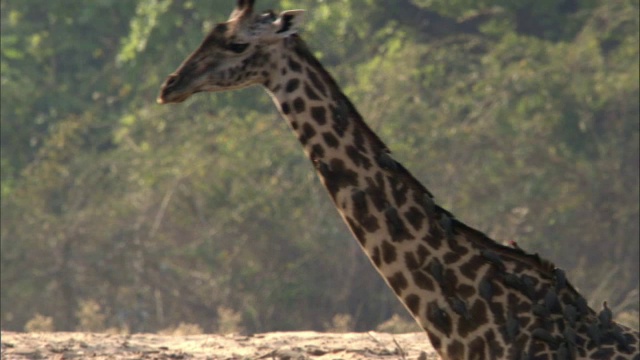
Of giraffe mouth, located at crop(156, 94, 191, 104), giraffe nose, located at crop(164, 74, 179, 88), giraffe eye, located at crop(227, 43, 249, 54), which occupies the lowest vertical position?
giraffe mouth, located at crop(156, 94, 191, 104)

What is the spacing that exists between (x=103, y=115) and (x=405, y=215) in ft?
49.0

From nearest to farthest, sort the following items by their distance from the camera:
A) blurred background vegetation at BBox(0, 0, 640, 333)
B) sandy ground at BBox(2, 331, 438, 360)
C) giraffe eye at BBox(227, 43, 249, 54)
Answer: giraffe eye at BBox(227, 43, 249, 54) → sandy ground at BBox(2, 331, 438, 360) → blurred background vegetation at BBox(0, 0, 640, 333)

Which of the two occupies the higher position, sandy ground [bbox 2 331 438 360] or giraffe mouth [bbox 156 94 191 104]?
giraffe mouth [bbox 156 94 191 104]

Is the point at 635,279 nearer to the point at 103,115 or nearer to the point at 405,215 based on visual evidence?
the point at 103,115

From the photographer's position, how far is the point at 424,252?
16.1ft

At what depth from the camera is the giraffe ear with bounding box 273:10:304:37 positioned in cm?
485

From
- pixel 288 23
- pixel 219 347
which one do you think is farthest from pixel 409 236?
pixel 219 347

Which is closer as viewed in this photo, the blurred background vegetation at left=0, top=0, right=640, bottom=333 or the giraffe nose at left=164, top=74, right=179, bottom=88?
the giraffe nose at left=164, top=74, right=179, bottom=88

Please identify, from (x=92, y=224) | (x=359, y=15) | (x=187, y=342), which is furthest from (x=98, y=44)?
(x=187, y=342)

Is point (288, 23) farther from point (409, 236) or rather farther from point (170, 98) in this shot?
point (409, 236)

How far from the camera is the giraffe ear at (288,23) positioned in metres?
4.85

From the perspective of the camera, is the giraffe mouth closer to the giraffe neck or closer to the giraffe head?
the giraffe head

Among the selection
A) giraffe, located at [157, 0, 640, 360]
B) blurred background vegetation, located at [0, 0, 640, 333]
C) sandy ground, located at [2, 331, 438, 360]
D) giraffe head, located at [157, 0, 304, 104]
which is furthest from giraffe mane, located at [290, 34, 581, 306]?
blurred background vegetation, located at [0, 0, 640, 333]

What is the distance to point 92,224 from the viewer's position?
15.2 metres
